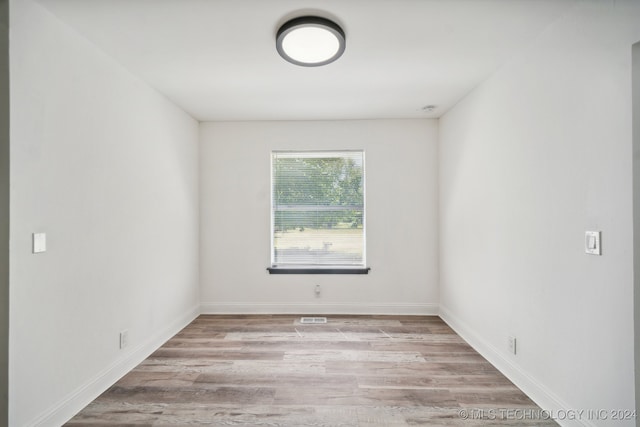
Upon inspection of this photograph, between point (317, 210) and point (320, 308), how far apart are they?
3.99 feet

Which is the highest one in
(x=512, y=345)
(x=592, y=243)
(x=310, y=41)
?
(x=310, y=41)

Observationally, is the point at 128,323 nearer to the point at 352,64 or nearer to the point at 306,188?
the point at 306,188

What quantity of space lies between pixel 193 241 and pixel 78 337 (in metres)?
1.85

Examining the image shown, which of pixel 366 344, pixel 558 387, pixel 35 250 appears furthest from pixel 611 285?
pixel 35 250

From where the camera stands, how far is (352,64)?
2479mm

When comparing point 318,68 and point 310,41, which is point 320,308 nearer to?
point 318,68

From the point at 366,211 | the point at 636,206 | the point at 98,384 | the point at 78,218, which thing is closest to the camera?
the point at 636,206

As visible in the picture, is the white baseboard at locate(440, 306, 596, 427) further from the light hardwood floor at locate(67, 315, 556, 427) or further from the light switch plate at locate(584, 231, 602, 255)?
the light switch plate at locate(584, 231, 602, 255)

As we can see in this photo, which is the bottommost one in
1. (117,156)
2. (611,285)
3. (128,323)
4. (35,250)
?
(128,323)

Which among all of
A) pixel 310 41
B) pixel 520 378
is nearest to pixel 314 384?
pixel 520 378

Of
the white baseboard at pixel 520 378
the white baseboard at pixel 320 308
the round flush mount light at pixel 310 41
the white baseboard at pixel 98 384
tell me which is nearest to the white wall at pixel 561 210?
the white baseboard at pixel 520 378

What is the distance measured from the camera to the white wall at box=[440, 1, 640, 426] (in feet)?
5.05

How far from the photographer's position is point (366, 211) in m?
3.99

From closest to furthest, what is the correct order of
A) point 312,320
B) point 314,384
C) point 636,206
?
1. point 636,206
2. point 314,384
3. point 312,320
